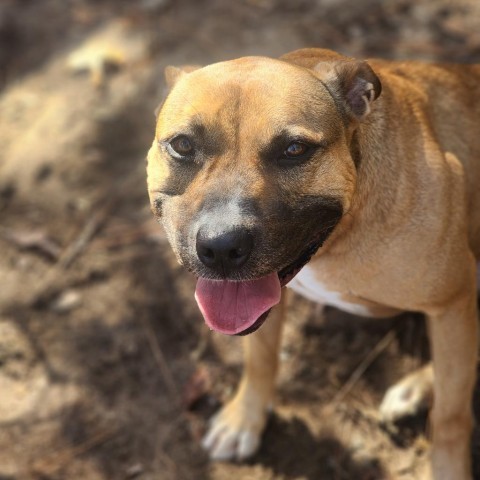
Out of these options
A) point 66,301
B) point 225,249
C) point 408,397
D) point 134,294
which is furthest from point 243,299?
point 66,301

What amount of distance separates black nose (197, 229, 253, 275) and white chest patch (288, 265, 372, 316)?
0.67 metres

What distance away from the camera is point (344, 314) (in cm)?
438

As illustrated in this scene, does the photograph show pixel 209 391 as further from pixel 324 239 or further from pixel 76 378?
pixel 324 239

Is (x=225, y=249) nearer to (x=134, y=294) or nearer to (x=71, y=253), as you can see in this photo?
(x=134, y=294)

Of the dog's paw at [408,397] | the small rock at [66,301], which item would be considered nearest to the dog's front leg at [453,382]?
the dog's paw at [408,397]

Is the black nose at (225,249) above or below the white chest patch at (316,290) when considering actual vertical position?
above

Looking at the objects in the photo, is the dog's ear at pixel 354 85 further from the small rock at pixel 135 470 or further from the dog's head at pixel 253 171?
the small rock at pixel 135 470

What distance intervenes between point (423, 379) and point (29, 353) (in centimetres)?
220

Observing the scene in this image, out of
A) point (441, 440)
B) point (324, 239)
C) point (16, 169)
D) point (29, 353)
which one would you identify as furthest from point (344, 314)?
point (16, 169)

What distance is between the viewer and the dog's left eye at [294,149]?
9.04 feet

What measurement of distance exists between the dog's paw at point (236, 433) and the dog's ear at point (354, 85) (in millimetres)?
1738

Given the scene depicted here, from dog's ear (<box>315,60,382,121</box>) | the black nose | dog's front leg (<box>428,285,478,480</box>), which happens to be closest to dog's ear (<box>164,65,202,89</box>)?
dog's ear (<box>315,60,382,121</box>)

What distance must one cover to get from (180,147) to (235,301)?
62 cm

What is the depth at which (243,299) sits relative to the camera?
9.71 feet
